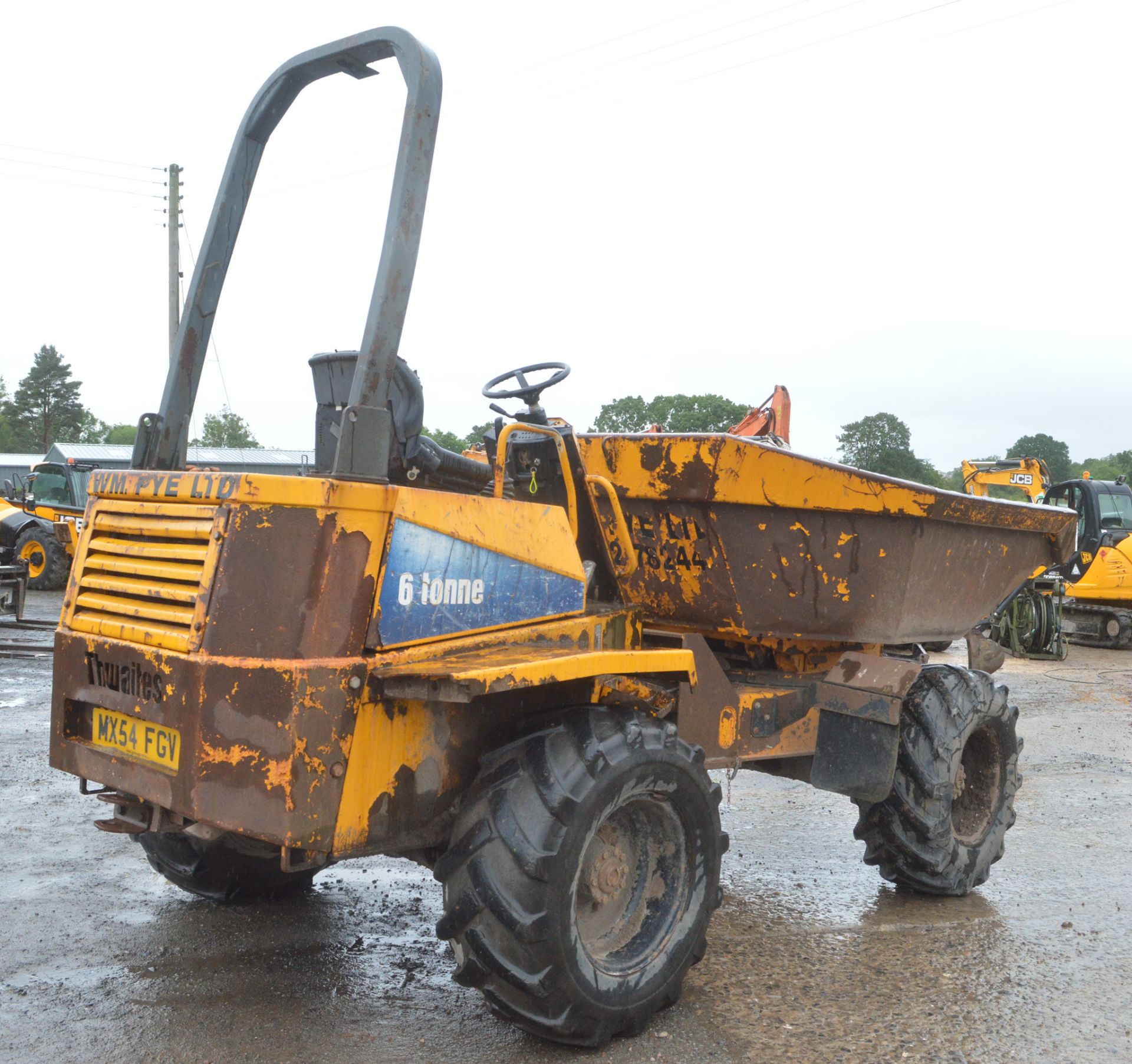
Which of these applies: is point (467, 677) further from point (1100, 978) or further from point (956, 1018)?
point (1100, 978)

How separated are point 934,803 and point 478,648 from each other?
2462mm

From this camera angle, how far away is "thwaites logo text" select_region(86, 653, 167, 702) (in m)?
3.15

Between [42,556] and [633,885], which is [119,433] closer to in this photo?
[42,556]

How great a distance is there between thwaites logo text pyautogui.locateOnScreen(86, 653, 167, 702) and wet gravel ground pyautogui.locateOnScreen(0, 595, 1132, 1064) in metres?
1.02

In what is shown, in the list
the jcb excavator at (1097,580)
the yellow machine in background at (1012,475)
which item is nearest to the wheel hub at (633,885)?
the jcb excavator at (1097,580)

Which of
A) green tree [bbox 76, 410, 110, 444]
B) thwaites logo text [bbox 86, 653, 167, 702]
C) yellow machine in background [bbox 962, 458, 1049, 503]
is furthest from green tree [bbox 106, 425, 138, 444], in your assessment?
thwaites logo text [bbox 86, 653, 167, 702]

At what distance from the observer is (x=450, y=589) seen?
330cm

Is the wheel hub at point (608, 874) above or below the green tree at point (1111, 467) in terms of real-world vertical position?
below

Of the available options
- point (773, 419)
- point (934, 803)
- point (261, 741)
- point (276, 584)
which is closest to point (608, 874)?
point (261, 741)

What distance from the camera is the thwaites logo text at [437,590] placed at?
10.4 ft

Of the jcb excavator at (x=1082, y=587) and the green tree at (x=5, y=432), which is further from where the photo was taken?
the green tree at (x=5, y=432)

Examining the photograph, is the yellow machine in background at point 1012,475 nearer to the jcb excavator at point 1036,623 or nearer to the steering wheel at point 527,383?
the jcb excavator at point 1036,623

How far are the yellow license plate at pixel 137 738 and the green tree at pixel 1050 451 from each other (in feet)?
190

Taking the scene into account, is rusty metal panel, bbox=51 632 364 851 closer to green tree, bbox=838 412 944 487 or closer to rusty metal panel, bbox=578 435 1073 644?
rusty metal panel, bbox=578 435 1073 644
